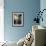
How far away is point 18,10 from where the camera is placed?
591 cm

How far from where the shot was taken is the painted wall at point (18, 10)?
5.87 m

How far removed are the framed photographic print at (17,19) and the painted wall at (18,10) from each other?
13 centimetres

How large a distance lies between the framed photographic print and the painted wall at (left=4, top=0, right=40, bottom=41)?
13 centimetres

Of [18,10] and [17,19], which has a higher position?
[18,10]

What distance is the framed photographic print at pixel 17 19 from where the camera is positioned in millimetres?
5902

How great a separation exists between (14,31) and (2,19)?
0.74m

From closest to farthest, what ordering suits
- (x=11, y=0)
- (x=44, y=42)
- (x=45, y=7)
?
(x=44, y=42) → (x=45, y=7) → (x=11, y=0)

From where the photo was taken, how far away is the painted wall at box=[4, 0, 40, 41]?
231 inches

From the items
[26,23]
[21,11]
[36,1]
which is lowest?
[26,23]

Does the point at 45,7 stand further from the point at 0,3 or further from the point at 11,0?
the point at 0,3

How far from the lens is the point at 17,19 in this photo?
5.94m

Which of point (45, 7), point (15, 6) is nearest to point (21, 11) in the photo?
point (15, 6)

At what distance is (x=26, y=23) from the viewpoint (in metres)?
5.93

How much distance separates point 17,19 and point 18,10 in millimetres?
395
